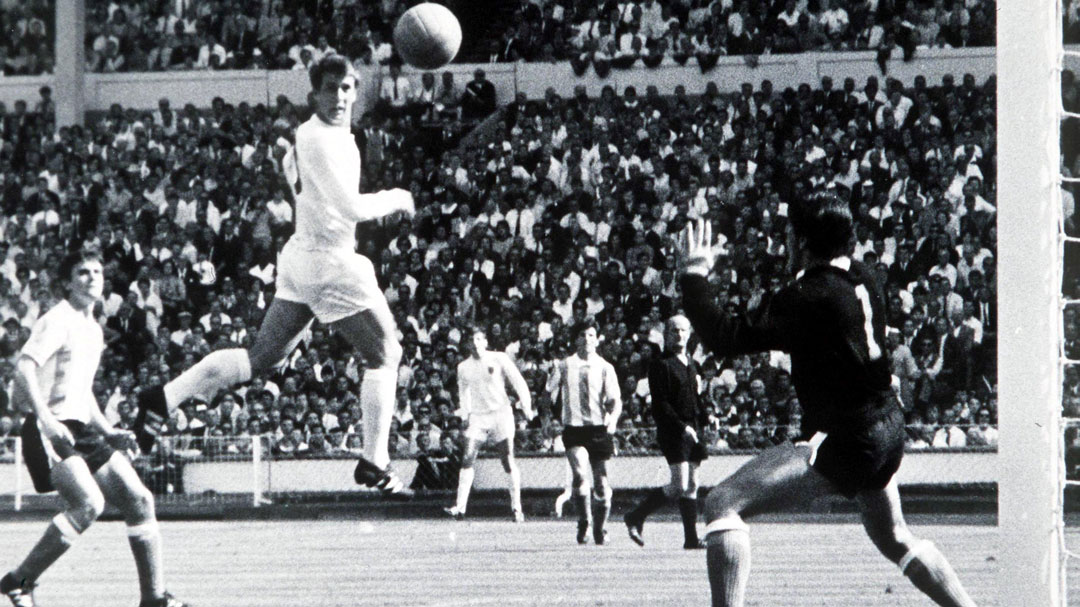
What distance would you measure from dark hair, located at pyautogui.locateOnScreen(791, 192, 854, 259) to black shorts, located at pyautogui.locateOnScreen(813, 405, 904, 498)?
0.66 metres

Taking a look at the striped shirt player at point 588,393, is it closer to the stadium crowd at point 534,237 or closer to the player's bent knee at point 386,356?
the stadium crowd at point 534,237

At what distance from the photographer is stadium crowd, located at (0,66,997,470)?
19.2 meters

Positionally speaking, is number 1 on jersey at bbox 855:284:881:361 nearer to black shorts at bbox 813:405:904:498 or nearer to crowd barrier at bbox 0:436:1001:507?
black shorts at bbox 813:405:904:498

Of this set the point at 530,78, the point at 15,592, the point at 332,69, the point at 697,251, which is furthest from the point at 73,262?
the point at 530,78

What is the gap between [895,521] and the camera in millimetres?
6426

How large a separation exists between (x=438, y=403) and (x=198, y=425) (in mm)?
2940

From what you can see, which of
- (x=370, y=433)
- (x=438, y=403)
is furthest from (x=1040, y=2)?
(x=438, y=403)

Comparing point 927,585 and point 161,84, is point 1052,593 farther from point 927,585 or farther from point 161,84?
point 161,84

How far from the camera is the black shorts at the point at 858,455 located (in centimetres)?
615

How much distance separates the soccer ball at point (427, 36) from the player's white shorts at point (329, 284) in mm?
1198

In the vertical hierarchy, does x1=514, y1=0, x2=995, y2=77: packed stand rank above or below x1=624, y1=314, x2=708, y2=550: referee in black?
above

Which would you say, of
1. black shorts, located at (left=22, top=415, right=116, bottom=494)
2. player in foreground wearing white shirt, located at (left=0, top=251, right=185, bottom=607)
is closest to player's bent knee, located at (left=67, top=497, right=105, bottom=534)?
player in foreground wearing white shirt, located at (left=0, top=251, right=185, bottom=607)

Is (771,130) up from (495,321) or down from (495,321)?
up

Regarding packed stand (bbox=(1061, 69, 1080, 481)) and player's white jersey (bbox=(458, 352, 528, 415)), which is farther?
player's white jersey (bbox=(458, 352, 528, 415))
